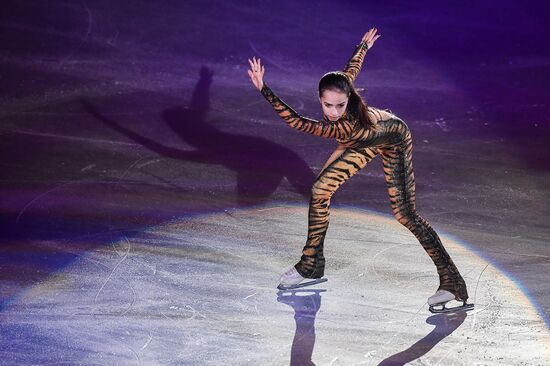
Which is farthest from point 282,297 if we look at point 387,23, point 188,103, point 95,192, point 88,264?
point 387,23

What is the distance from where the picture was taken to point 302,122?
5.25 m

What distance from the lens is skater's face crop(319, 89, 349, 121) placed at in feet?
17.4

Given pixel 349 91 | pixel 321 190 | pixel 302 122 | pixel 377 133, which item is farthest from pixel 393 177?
pixel 302 122

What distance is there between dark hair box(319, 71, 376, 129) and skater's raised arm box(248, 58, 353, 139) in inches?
3.7

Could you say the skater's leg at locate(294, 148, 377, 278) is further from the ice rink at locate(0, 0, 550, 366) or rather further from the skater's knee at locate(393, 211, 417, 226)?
the skater's knee at locate(393, 211, 417, 226)

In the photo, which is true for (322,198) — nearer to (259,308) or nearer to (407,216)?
(407,216)

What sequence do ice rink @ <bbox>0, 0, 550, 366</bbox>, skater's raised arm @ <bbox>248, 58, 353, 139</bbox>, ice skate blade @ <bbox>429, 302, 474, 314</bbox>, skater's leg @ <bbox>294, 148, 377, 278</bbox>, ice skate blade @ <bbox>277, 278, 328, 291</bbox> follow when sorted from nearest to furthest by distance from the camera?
1. skater's raised arm @ <bbox>248, 58, 353, 139</bbox>
2. ice rink @ <bbox>0, 0, 550, 366</bbox>
3. ice skate blade @ <bbox>429, 302, 474, 314</bbox>
4. skater's leg @ <bbox>294, 148, 377, 278</bbox>
5. ice skate blade @ <bbox>277, 278, 328, 291</bbox>

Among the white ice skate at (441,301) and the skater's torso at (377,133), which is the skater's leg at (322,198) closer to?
the skater's torso at (377,133)

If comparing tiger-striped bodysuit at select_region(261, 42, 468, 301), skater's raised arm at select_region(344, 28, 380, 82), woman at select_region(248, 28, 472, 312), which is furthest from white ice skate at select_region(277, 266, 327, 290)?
skater's raised arm at select_region(344, 28, 380, 82)

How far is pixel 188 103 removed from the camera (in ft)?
31.8

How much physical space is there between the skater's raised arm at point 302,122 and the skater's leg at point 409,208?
18.1 inches

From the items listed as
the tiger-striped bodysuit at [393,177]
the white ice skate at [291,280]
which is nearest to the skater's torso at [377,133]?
the tiger-striped bodysuit at [393,177]

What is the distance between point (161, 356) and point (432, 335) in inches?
66.1

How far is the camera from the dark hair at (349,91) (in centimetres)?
529
